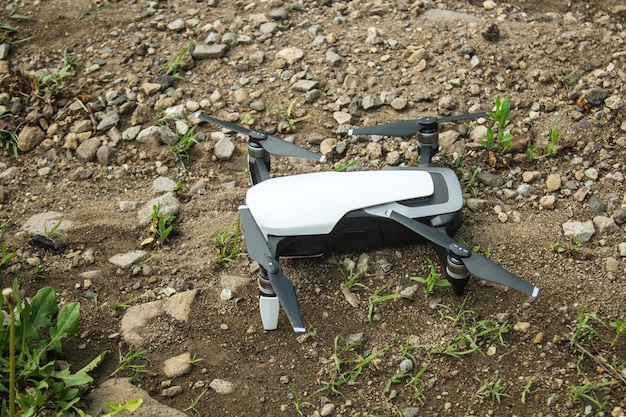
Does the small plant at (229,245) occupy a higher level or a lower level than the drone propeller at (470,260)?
lower

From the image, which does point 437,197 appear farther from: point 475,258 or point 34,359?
point 34,359

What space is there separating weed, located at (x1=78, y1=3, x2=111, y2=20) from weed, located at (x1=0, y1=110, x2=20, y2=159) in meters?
1.27

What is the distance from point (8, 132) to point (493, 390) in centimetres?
367

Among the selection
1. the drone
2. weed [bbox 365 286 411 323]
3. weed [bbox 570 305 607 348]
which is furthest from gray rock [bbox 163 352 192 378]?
weed [bbox 570 305 607 348]

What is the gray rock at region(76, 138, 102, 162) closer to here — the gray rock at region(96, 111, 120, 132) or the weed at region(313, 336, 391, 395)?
the gray rock at region(96, 111, 120, 132)

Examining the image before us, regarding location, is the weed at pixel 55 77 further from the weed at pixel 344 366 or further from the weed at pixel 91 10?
the weed at pixel 344 366

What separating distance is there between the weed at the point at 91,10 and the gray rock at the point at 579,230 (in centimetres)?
410

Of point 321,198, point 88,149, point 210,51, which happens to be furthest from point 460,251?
point 210,51

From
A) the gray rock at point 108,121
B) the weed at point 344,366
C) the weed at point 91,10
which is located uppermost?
the weed at point 91,10

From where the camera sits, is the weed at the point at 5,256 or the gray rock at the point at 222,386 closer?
the gray rock at the point at 222,386

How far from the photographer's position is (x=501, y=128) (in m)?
4.63

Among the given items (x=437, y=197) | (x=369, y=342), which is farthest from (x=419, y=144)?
(x=369, y=342)

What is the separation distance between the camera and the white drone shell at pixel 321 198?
12.6 feet

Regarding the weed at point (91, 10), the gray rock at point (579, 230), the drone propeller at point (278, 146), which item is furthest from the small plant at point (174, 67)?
the gray rock at point (579, 230)
